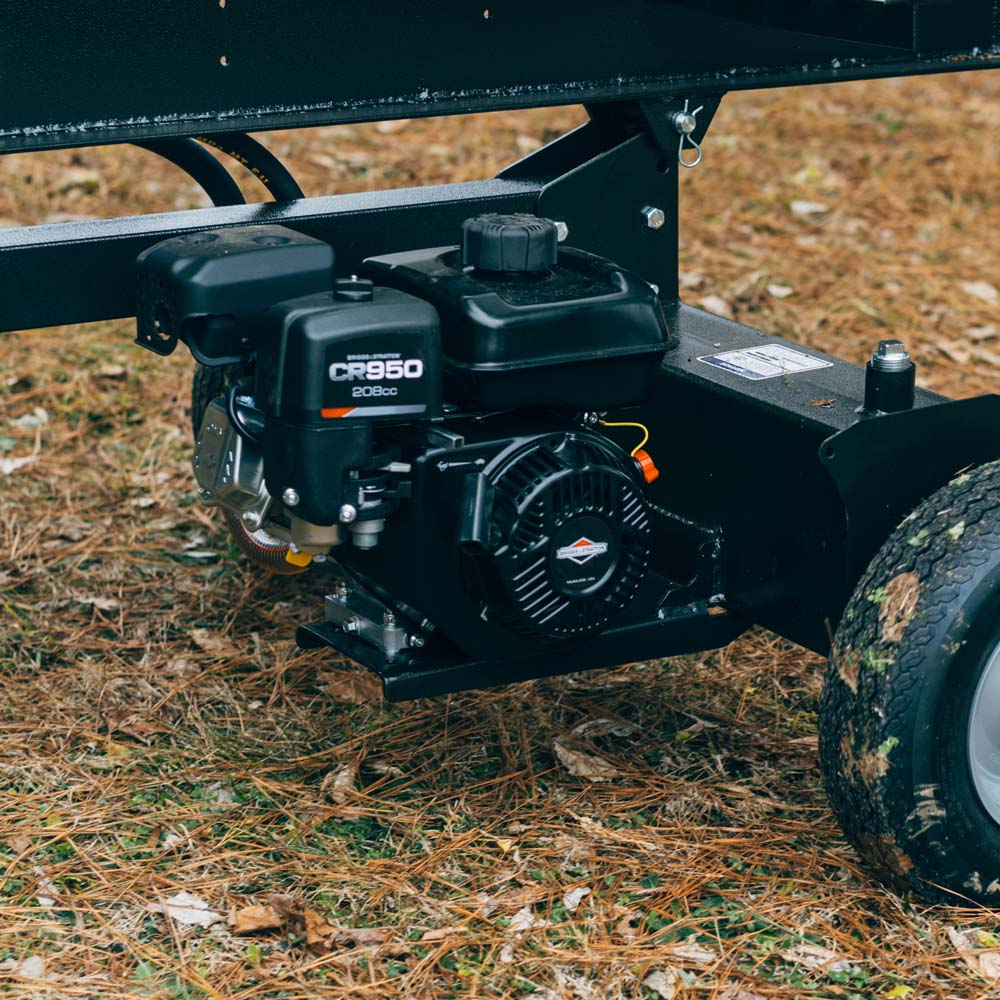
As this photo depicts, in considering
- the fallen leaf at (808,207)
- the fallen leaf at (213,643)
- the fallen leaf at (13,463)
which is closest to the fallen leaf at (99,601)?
the fallen leaf at (213,643)

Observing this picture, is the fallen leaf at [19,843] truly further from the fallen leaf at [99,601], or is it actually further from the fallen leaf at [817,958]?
the fallen leaf at [817,958]

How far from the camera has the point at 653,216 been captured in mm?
2701

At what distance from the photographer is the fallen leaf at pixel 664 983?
2.07 metres

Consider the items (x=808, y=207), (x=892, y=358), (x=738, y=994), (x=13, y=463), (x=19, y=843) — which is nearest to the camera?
(x=738, y=994)

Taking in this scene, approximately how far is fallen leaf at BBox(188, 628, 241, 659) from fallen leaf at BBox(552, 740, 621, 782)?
68 cm

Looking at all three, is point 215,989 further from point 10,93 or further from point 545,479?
point 10,93

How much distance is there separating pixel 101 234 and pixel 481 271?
0.56 metres

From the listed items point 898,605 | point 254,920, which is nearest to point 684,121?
point 898,605

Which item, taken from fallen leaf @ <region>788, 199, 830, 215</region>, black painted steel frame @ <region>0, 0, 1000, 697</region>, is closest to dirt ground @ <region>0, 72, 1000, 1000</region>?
black painted steel frame @ <region>0, 0, 1000, 697</region>

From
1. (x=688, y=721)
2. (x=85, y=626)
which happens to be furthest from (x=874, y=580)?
(x=85, y=626)

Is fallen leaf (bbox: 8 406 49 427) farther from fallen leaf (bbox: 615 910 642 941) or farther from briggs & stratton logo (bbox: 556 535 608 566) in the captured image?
fallen leaf (bbox: 615 910 642 941)

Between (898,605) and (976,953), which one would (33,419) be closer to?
(898,605)

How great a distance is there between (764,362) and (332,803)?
3.17ft

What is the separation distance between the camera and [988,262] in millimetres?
4906
